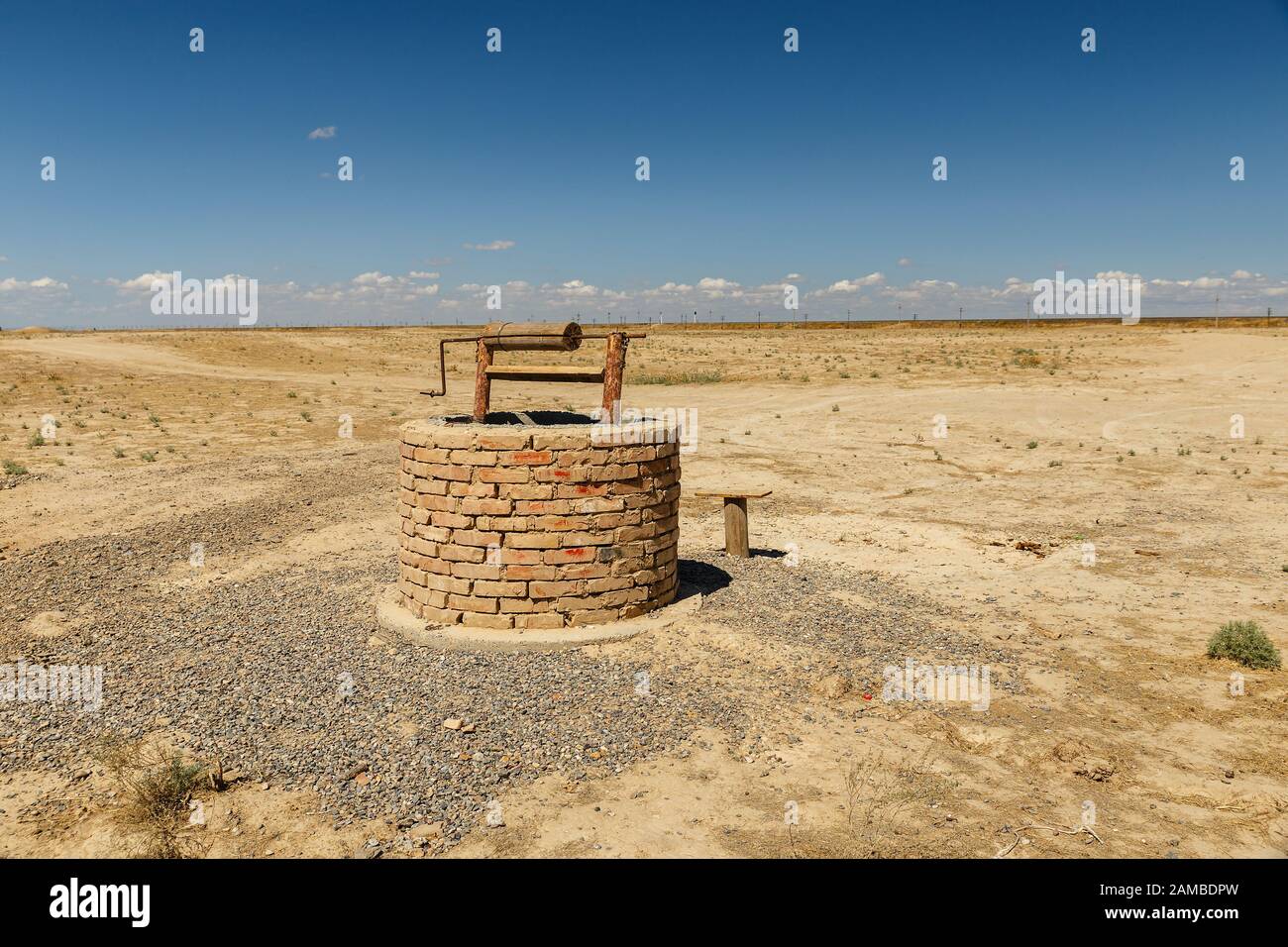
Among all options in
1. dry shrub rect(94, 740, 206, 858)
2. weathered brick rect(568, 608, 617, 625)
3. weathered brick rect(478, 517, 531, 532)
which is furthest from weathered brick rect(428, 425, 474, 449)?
dry shrub rect(94, 740, 206, 858)

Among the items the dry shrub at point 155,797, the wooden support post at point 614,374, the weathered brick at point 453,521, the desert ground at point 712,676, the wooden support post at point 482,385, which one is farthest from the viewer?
the wooden support post at point 482,385

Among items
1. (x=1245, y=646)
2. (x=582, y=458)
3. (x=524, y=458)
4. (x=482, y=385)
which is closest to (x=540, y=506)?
(x=524, y=458)

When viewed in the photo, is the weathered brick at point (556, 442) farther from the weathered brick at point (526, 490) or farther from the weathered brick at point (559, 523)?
the weathered brick at point (559, 523)

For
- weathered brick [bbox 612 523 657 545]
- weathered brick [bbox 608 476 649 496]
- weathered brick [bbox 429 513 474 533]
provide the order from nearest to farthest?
weathered brick [bbox 429 513 474 533]
weathered brick [bbox 608 476 649 496]
weathered brick [bbox 612 523 657 545]

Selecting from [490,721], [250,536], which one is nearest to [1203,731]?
[490,721]

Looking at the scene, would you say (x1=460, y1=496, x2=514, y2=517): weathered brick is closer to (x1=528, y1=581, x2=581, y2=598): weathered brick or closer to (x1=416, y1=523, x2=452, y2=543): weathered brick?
(x1=416, y1=523, x2=452, y2=543): weathered brick

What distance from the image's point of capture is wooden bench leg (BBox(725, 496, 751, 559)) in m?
10.5

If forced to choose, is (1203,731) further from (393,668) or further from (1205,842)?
(393,668)

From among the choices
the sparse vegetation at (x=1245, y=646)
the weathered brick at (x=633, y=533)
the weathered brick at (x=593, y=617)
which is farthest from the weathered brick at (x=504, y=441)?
the sparse vegetation at (x=1245, y=646)

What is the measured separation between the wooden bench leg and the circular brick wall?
299cm

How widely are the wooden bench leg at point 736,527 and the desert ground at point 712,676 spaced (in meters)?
0.35

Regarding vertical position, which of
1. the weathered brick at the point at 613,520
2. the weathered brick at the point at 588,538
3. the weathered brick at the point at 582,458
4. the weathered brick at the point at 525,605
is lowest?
the weathered brick at the point at 525,605

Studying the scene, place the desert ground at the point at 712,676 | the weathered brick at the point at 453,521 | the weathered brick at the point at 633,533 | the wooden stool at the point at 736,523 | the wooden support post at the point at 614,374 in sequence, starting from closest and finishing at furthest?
the desert ground at the point at 712,676 < the weathered brick at the point at 453,521 < the weathered brick at the point at 633,533 < the wooden support post at the point at 614,374 < the wooden stool at the point at 736,523

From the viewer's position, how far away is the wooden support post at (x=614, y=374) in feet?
25.7
